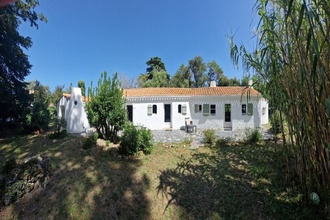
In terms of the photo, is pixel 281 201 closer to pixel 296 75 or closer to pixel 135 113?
pixel 296 75

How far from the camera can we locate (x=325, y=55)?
2307 mm

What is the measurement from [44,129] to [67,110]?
2095 mm

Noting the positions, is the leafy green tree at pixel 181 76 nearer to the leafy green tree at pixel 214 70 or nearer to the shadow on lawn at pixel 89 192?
the leafy green tree at pixel 214 70

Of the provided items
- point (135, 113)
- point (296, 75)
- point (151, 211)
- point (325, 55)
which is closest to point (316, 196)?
point (296, 75)

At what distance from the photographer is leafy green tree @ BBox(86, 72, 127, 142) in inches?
241

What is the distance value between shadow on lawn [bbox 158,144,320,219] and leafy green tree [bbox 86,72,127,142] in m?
3.29

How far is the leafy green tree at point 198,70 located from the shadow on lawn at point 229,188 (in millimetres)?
21384

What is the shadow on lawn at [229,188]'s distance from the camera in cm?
301

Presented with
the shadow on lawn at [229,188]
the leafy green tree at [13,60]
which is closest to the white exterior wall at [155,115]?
the shadow on lawn at [229,188]

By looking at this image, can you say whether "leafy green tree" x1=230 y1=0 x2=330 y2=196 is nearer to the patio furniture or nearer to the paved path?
the paved path

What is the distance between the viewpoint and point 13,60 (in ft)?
32.1

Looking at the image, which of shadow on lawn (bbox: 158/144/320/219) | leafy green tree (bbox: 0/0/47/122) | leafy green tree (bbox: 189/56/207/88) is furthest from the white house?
leafy green tree (bbox: 189/56/207/88)

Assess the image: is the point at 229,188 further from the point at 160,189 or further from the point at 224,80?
the point at 224,80

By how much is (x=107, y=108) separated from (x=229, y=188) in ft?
18.5
